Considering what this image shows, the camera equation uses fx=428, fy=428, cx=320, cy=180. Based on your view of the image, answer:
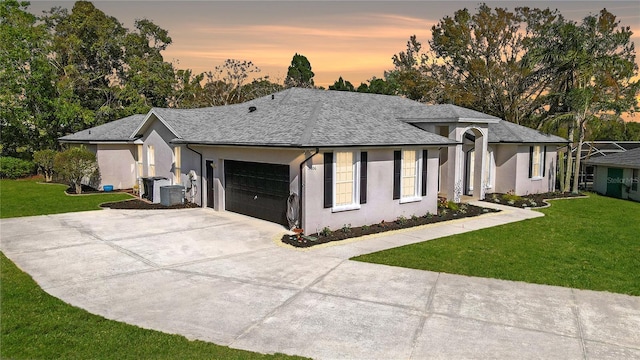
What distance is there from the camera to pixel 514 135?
22953 mm

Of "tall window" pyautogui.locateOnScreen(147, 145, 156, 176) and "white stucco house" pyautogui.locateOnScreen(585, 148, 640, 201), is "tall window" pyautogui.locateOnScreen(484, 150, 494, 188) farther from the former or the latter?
"tall window" pyautogui.locateOnScreen(147, 145, 156, 176)

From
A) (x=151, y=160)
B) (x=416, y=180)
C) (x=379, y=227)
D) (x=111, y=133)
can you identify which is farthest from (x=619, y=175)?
(x=111, y=133)

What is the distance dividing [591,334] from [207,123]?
18.0 metres

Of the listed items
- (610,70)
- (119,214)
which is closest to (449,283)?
(119,214)

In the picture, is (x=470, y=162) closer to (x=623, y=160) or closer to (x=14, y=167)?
(x=623, y=160)

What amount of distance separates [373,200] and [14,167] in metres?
28.3

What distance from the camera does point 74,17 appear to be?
115 ft

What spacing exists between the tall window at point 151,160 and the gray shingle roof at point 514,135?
17316 millimetres

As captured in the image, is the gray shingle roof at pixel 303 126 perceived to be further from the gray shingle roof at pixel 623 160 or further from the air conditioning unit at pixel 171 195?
the gray shingle roof at pixel 623 160

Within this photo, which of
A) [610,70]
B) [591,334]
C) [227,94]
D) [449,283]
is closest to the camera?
[591,334]

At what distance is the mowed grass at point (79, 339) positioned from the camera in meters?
5.94

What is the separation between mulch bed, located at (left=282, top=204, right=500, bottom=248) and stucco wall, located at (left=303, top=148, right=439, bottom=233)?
0.86 ft

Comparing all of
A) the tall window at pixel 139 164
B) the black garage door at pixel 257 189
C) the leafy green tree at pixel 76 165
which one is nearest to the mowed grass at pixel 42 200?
the leafy green tree at pixel 76 165

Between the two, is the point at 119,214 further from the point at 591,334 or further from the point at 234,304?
the point at 591,334
